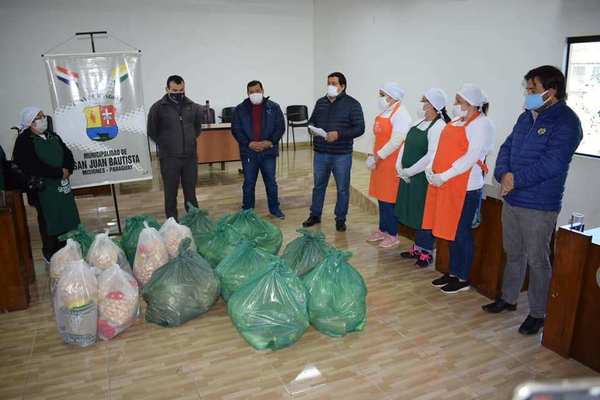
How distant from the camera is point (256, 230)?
11.0ft

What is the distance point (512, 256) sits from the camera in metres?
2.66

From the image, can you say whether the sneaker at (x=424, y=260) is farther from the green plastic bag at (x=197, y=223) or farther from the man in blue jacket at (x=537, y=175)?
the green plastic bag at (x=197, y=223)

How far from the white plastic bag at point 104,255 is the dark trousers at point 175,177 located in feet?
4.37

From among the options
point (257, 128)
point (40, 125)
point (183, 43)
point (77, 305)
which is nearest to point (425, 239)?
point (257, 128)

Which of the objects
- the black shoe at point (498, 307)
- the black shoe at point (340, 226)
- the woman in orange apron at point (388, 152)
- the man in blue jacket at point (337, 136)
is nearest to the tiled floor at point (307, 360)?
the black shoe at point (498, 307)

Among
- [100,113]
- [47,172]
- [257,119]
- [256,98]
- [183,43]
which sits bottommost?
[47,172]

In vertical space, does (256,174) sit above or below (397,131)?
below

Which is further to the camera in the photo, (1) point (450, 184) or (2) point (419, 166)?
(2) point (419, 166)

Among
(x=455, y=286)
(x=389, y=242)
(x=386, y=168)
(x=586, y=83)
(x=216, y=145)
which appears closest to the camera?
(x=455, y=286)

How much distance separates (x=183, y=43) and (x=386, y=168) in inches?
219

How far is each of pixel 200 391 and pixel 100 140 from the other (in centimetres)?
258

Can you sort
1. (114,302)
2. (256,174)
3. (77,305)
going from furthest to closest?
(256,174), (114,302), (77,305)

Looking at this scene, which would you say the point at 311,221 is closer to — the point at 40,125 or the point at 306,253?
the point at 306,253

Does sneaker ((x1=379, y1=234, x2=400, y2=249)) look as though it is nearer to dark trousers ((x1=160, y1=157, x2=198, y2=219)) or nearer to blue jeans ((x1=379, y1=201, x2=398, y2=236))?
blue jeans ((x1=379, y1=201, x2=398, y2=236))
